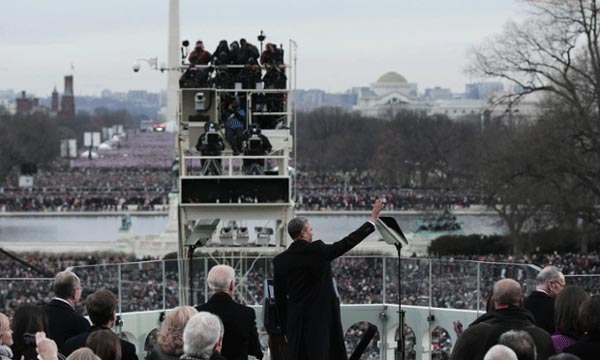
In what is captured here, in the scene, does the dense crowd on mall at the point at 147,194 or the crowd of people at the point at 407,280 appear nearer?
the crowd of people at the point at 407,280

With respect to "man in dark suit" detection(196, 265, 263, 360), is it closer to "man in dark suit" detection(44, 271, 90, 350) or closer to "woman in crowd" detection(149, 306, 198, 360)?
"man in dark suit" detection(44, 271, 90, 350)

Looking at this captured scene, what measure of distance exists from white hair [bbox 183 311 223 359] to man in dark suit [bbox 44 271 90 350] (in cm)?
246

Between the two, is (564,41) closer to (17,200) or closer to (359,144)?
(17,200)

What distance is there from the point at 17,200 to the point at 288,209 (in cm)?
7428

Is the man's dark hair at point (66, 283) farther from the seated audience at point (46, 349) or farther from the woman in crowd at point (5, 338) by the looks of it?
the seated audience at point (46, 349)

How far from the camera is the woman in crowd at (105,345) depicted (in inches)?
416

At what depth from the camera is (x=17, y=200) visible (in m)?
100

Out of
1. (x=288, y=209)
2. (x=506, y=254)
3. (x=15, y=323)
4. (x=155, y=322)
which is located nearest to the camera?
(x=15, y=323)

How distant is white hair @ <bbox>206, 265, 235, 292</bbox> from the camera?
1252cm

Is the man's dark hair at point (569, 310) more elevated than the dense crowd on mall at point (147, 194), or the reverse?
the man's dark hair at point (569, 310)

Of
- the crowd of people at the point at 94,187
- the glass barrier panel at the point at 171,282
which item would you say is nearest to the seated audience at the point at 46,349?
the glass barrier panel at the point at 171,282

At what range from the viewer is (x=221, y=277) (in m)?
12.5

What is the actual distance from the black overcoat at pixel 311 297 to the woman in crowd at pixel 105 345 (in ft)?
Result: 10.2

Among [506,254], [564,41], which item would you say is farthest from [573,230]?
[564,41]
